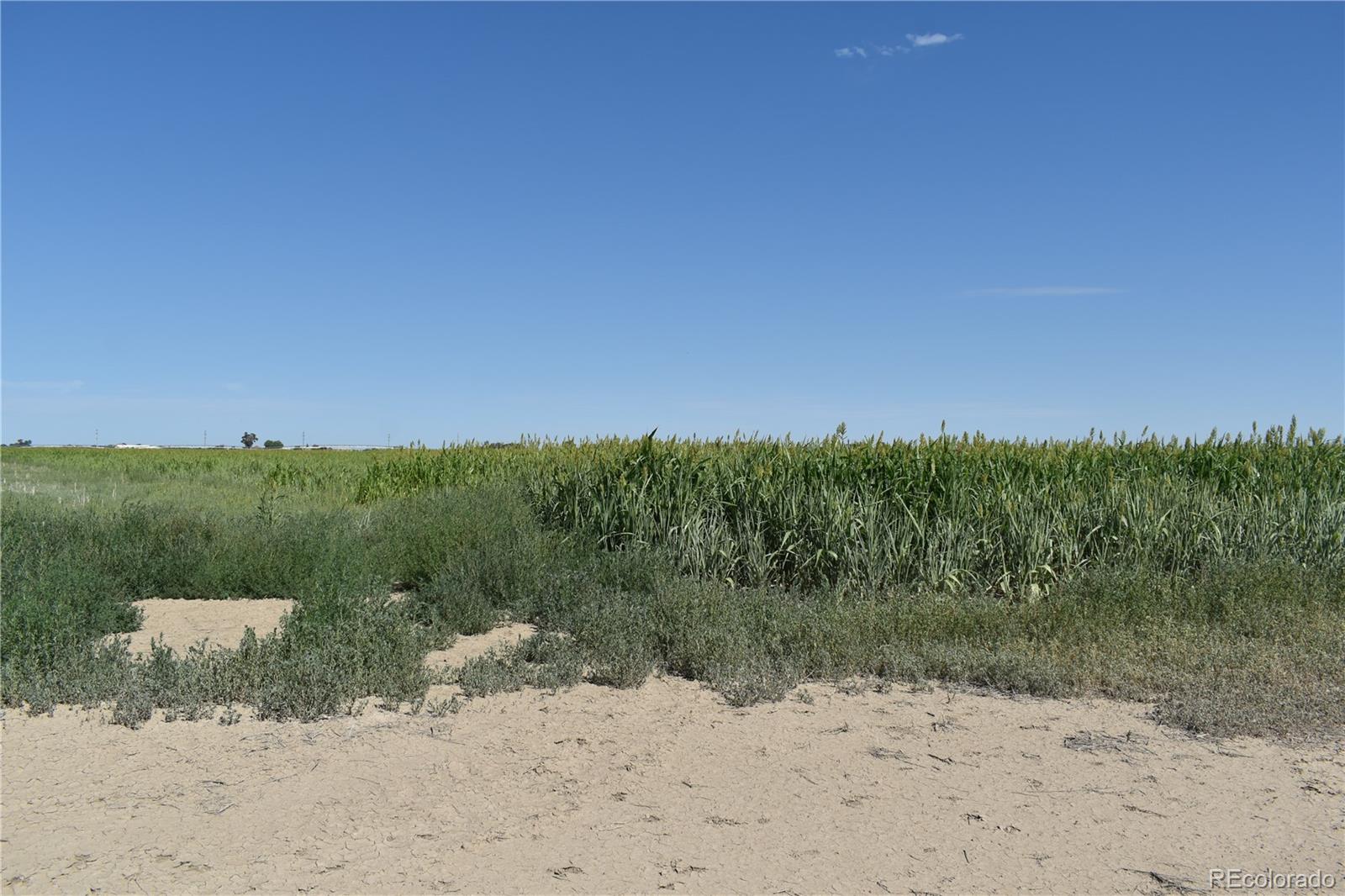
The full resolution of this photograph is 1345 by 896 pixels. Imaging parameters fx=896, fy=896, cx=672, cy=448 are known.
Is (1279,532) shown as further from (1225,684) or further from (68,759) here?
(68,759)

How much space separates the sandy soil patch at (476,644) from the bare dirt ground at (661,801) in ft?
3.55

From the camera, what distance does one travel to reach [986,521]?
33.3 ft

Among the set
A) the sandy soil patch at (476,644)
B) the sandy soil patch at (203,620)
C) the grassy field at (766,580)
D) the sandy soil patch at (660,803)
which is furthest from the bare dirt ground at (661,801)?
the sandy soil patch at (203,620)

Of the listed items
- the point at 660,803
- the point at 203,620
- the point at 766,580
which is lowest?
the point at 660,803

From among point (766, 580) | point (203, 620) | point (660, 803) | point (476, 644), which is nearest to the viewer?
point (660, 803)

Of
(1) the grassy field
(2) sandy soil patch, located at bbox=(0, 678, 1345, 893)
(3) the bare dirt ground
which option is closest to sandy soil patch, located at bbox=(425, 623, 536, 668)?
(1) the grassy field

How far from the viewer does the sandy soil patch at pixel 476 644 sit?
734cm

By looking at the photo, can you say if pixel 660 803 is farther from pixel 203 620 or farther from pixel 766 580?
pixel 203 620

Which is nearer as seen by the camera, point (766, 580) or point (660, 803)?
point (660, 803)

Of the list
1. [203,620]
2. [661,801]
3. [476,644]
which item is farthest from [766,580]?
[203,620]

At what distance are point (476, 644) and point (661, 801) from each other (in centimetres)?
373

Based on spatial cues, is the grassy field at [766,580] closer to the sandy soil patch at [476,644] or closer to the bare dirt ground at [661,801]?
the sandy soil patch at [476,644]

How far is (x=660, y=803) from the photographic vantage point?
4.64 meters

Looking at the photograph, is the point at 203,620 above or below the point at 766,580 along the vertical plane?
below
